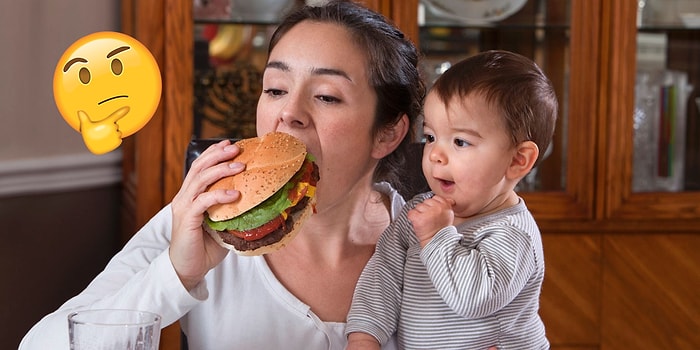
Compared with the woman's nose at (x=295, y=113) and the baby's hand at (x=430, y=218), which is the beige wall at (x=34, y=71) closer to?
the woman's nose at (x=295, y=113)

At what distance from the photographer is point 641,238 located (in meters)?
2.78

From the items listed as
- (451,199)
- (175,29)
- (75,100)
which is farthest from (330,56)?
(175,29)


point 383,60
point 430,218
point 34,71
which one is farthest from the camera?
point 34,71

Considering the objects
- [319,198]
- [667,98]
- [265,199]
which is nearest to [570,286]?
[667,98]

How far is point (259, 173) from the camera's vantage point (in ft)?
4.07

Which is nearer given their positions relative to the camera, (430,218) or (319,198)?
(430,218)

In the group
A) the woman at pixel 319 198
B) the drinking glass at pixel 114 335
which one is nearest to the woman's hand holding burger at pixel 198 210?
the woman at pixel 319 198

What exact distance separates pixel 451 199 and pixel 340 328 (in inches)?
12.4

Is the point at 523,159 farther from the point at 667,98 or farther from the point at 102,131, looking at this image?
the point at 667,98

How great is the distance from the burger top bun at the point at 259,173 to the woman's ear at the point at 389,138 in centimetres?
40

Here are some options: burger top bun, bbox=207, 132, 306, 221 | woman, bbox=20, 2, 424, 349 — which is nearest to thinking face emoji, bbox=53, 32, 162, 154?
burger top bun, bbox=207, 132, 306, 221

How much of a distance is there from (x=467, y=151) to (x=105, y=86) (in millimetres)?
661

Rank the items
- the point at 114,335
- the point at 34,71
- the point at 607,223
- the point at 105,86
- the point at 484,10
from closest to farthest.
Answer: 1. the point at 105,86
2. the point at 114,335
3. the point at 34,71
4. the point at 607,223
5. the point at 484,10

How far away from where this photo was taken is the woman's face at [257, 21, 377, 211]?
59.4 inches
